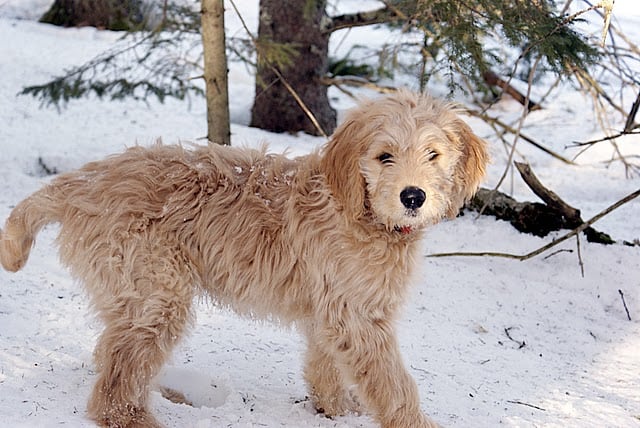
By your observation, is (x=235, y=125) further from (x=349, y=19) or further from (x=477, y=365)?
(x=477, y=365)

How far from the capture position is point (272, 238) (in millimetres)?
4305

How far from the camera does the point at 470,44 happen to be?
6.10 m

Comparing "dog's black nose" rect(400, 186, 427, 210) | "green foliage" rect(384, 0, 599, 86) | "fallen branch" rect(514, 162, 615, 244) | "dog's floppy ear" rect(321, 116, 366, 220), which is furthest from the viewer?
"fallen branch" rect(514, 162, 615, 244)

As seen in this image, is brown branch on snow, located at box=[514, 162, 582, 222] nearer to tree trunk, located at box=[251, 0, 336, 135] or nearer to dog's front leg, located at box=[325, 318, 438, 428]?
tree trunk, located at box=[251, 0, 336, 135]

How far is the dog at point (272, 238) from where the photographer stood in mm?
4027

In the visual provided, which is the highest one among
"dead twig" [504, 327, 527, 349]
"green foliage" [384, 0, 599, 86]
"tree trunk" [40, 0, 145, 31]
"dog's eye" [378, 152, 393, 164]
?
"green foliage" [384, 0, 599, 86]

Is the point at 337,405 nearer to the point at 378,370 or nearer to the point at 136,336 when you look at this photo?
the point at 378,370

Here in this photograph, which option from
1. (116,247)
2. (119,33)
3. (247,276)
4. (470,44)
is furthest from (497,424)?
(119,33)

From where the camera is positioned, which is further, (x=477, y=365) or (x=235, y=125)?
(x=235, y=125)

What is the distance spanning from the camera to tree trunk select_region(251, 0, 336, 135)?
10.4 meters

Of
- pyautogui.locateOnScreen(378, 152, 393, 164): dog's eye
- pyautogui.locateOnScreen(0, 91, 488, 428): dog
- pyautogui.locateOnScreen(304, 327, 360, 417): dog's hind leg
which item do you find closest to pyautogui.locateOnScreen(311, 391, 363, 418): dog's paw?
pyautogui.locateOnScreen(304, 327, 360, 417): dog's hind leg

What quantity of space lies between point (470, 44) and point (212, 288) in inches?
125

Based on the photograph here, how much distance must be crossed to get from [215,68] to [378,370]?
3.91 meters

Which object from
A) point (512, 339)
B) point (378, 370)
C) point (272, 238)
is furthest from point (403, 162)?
point (512, 339)
